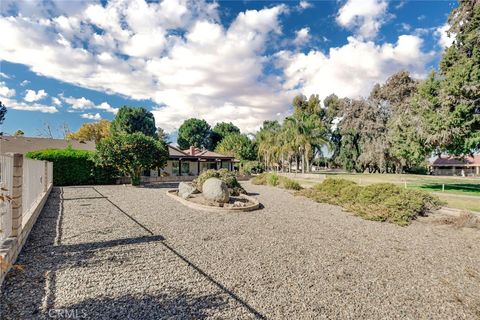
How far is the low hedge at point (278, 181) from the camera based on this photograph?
22.6m

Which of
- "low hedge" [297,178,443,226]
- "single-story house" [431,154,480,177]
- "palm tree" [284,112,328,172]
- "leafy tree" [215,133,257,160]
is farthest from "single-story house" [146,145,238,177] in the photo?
"single-story house" [431,154,480,177]

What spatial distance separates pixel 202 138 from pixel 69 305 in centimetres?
Result: 7011

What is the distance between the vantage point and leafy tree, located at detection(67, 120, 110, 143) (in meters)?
55.0

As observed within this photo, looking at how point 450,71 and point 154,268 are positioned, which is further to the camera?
point 450,71

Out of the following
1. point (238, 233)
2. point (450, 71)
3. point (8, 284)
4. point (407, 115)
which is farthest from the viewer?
point (407, 115)

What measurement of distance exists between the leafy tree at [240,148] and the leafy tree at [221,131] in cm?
2034

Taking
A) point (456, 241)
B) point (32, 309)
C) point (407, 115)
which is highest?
point (407, 115)

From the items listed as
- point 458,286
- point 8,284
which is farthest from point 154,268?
point 458,286

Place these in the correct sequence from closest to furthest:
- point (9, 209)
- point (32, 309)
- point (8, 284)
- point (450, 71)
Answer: point (32, 309), point (8, 284), point (9, 209), point (450, 71)

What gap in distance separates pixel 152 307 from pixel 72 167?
22.9 meters

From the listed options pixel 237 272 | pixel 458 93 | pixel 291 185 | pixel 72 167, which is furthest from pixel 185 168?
pixel 237 272

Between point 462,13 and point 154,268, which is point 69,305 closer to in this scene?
point 154,268

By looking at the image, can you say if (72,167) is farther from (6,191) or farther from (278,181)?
(6,191)

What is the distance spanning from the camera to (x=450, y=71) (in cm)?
1909
